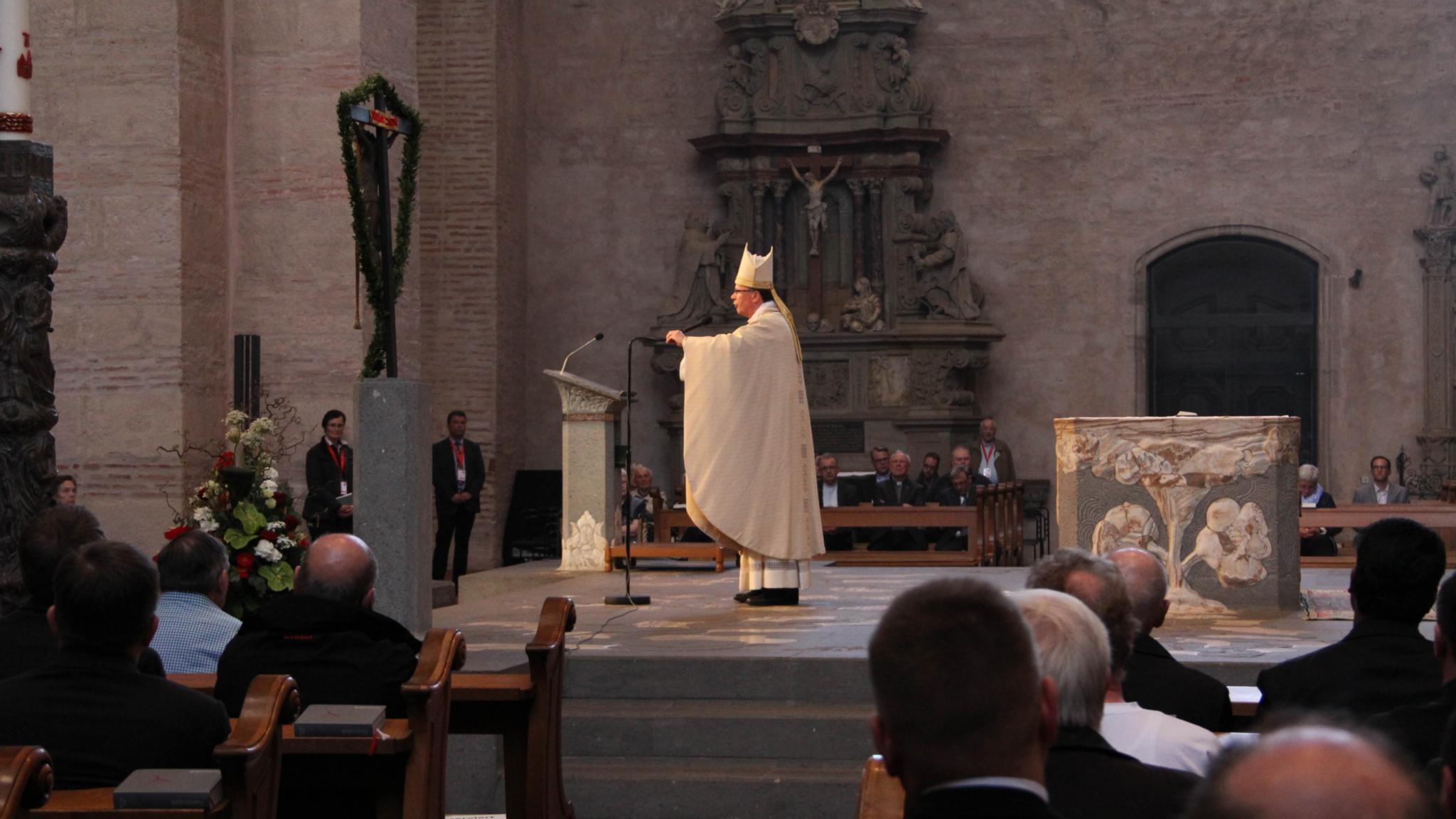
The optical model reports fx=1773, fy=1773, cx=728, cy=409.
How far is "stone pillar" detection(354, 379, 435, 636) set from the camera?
24.9 ft

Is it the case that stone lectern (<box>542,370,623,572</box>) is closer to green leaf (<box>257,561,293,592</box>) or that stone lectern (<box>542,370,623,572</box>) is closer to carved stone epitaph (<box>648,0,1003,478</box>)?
carved stone epitaph (<box>648,0,1003,478</box>)

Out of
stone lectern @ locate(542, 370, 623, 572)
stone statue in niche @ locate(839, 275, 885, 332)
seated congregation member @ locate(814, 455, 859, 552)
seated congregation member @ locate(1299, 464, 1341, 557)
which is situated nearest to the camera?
seated congregation member @ locate(1299, 464, 1341, 557)

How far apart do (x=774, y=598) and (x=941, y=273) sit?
7.73m

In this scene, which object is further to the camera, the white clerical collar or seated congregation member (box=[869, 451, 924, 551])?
seated congregation member (box=[869, 451, 924, 551])

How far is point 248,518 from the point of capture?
7.43 meters

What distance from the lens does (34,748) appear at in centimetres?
272

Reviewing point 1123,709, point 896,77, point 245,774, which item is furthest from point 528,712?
point 896,77

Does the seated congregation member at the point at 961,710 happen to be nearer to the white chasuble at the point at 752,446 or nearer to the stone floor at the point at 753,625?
the stone floor at the point at 753,625

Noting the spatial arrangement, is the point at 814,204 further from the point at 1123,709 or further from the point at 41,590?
the point at 1123,709

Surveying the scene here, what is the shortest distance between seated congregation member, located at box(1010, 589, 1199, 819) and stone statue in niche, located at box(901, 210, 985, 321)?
14.2m

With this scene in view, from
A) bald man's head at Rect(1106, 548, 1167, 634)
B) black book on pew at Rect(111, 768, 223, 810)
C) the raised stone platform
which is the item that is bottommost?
the raised stone platform

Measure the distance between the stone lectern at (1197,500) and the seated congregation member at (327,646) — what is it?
16.9 feet

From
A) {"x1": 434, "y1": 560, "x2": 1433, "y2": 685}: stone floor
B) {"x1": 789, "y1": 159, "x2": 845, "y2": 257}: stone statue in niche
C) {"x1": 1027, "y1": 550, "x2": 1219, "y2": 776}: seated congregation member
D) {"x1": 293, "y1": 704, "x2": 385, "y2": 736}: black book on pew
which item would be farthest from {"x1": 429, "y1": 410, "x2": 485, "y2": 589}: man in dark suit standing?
{"x1": 1027, "y1": 550, "x2": 1219, "y2": 776}: seated congregation member

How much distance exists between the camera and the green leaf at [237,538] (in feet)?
24.3
